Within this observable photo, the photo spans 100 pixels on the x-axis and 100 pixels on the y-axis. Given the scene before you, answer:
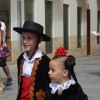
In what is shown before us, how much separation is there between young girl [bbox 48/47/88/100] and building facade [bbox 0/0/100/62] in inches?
349

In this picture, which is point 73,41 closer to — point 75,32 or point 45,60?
point 75,32

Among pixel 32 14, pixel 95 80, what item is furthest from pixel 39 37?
pixel 32 14

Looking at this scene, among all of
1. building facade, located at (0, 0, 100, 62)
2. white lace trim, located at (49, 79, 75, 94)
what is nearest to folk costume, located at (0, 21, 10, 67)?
building facade, located at (0, 0, 100, 62)

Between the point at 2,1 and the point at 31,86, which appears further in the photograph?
the point at 2,1

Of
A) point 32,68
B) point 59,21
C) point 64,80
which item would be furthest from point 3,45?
point 59,21

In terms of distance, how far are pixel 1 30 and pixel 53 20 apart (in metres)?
10.8

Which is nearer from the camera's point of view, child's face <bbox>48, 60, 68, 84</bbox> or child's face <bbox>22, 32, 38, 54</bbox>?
child's face <bbox>48, 60, 68, 84</bbox>

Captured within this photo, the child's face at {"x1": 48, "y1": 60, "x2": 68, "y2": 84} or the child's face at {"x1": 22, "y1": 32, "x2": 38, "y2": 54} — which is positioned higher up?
the child's face at {"x1": 22, "y1": 32, "x2": 38, "y2": 54}

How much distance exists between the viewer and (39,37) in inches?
164

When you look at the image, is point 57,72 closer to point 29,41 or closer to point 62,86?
point 62,86

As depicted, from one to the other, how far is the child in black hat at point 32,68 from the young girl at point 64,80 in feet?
1.78

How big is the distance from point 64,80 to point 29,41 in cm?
75

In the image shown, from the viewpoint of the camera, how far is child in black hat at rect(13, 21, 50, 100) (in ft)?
13.3

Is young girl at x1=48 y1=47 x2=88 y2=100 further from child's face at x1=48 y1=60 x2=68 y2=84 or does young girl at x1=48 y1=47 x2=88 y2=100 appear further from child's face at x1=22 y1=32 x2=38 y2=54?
child's face at x1=22 y1=32 x2=38 y2=54
